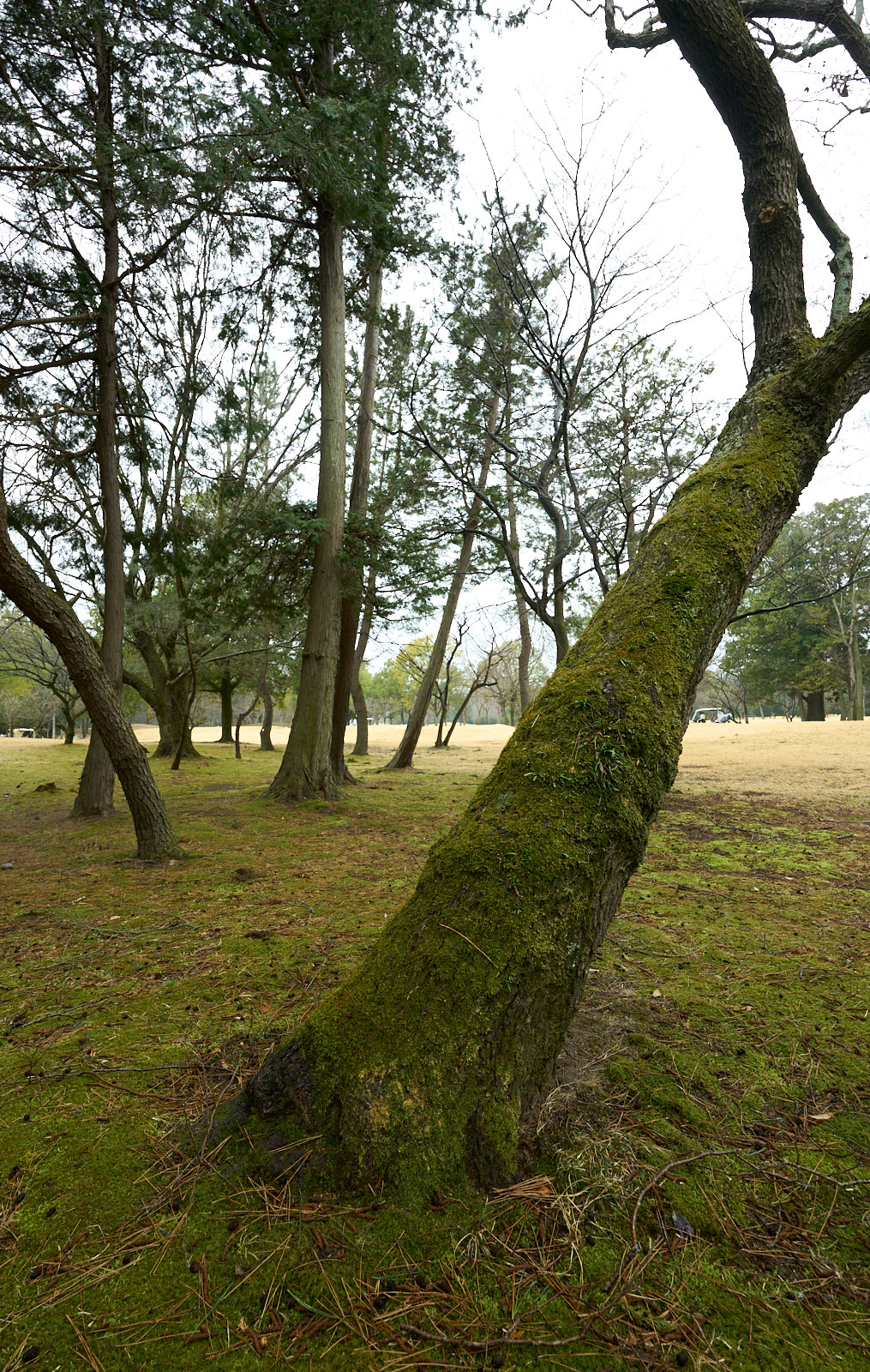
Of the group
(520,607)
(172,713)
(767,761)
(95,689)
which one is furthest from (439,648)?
(767,761)

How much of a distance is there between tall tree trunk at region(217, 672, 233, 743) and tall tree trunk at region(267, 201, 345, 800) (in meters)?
13.5

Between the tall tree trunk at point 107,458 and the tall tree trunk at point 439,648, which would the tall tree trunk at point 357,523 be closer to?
the tall tree trunk at point 439,648

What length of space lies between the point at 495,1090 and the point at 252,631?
16.2 m

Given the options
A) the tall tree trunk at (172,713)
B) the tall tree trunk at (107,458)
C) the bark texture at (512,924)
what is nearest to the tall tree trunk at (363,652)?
the tall tree trunk at (107,458)

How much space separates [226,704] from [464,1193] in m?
23.6

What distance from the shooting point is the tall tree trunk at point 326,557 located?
8.38 m

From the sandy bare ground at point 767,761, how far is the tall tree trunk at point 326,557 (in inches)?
276

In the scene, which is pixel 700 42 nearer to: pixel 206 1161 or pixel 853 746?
pixel 206 1161

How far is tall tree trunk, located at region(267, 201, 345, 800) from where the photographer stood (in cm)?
838

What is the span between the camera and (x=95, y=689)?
4.89 meters

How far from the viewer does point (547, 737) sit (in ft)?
6.10

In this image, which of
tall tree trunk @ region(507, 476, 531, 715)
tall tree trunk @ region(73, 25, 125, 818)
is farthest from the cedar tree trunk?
tall tree trunk @ region(73, 25, 125, 818)

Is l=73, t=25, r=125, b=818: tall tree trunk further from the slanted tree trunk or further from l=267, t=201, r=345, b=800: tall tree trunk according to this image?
the slanted tree trunk

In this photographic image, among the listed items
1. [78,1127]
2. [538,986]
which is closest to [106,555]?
[78,1127]
